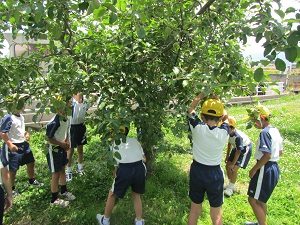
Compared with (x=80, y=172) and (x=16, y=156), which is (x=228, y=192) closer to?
(x=80, y=172)

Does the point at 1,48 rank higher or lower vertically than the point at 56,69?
higher

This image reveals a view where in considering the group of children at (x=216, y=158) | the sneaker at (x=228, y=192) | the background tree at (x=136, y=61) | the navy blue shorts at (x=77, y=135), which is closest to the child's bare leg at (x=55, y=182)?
the navy blue shorts at (x=77, y=135)

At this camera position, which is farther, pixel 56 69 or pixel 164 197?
pixel 164 197

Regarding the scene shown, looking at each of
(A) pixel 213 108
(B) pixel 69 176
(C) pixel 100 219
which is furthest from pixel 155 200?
(A) pixel 213 108

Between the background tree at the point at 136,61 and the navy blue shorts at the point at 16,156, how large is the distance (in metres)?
1.98

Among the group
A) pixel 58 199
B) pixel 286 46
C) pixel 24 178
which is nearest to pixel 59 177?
pixel 58 199

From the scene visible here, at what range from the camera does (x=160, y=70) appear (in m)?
4.75

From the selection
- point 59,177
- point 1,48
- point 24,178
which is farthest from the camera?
point 24,178

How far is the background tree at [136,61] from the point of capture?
350 cm

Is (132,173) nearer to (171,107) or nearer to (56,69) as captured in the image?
(171,107)

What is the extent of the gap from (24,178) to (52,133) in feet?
6.12

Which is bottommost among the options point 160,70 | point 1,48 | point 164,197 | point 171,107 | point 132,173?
point 164,197

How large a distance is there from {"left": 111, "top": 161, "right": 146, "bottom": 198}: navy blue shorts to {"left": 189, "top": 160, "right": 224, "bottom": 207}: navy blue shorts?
702 millimetres

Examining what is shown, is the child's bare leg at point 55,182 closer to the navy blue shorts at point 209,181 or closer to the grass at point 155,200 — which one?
the grass at point 155,200
